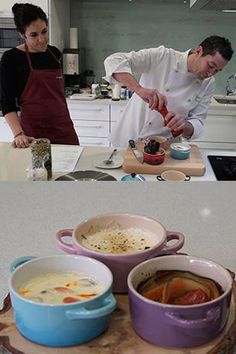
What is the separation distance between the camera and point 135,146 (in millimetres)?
1883

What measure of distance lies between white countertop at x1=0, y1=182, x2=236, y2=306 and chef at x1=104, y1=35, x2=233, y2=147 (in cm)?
91

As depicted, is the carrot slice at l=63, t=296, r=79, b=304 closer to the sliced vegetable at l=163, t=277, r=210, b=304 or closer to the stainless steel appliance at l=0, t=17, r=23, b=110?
the sliced vegetable at l=163, t=277, r=210, b=304

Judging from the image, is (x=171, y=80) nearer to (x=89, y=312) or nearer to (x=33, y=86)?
(x=33, y=86)

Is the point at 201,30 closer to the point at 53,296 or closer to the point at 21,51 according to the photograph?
the point at 21,51

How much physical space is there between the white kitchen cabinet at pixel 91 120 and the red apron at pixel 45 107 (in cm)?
98

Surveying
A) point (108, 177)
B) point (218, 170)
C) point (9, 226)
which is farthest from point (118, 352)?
point (218, 170)

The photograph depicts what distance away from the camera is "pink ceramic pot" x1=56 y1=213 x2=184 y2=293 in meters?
0.47

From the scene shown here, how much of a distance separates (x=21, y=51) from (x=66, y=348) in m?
1.89

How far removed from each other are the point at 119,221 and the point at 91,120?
279cm

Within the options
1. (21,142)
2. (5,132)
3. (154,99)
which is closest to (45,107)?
(21,142)

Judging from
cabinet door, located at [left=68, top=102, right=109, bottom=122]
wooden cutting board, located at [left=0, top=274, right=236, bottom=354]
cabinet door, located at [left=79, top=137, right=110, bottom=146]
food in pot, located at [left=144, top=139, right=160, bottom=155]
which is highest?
wooden cutting board, located at [left=0, top=274, right=236, bottom=354]

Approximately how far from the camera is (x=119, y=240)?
0.53 m

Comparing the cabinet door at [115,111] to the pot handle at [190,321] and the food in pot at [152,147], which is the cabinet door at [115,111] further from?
the pot handle at [190,321]

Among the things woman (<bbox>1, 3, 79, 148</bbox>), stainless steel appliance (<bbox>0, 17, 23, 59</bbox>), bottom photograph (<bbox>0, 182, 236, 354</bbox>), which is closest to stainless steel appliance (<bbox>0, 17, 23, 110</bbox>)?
stainless steel appliance (<bbox>0, 17, 23, 59</bbox>)
